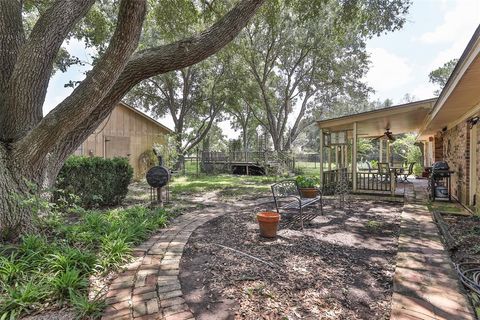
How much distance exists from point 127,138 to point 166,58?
10.3 m

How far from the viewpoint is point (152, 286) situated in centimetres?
249

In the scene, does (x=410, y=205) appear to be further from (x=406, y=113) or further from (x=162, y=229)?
(x=162, y=229)

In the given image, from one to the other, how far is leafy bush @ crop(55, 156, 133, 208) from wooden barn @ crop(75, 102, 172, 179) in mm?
5269

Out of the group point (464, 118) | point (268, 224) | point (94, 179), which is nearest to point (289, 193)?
point (268, 224)

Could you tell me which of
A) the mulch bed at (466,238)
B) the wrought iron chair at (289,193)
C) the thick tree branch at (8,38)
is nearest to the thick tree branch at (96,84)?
the thick tree branch at (8,38)

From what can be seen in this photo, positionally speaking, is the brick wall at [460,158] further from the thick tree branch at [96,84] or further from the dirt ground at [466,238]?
the thick tree branch at [96,84]

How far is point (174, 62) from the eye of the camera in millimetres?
3502

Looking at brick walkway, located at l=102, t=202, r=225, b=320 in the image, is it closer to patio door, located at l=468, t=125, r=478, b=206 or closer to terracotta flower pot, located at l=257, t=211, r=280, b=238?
terracotta flower pot, located at l=257, t=211, r=280, b=238

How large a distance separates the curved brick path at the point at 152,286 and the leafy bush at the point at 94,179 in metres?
2.72

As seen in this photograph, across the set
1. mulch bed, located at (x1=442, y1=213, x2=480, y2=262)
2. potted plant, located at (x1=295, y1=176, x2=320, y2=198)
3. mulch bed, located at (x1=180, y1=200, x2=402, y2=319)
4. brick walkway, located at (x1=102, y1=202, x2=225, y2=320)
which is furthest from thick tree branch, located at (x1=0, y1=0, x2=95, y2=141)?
mulch bed, located at (x1=442, y1=213, x2=480, y2=262)

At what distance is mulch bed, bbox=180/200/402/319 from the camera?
222 centimetres

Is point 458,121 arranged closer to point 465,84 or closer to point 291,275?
point 465,84

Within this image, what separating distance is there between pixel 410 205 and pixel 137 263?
6.53m

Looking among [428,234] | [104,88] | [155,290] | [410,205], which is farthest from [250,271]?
[410,205]
